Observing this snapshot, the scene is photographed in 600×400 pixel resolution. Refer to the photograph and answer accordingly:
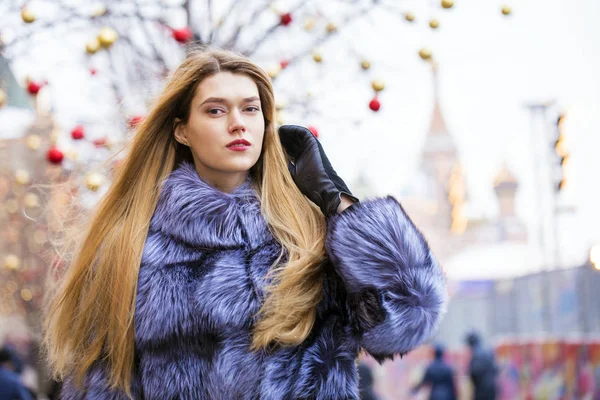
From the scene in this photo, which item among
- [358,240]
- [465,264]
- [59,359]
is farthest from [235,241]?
[465,264]

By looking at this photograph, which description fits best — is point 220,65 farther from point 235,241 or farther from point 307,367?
point 307,367

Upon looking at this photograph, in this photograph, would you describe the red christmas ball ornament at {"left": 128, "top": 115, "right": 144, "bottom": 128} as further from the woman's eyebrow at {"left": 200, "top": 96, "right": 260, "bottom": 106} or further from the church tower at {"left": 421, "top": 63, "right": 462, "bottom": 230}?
the church tower at {"left": 421, "top": 63, "right": 462, "bottom": 230}

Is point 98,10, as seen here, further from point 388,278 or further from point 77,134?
point 388,278

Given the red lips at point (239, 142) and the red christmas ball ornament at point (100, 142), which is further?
the red christmas ball ornament at point (100, 142)

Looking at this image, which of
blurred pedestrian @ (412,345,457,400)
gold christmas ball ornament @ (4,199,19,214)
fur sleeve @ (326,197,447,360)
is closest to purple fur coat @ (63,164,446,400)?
fur sleeve @ (326,197,447,360)

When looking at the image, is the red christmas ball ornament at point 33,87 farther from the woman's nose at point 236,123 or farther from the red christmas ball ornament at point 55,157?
the woman's nose at point 236,123

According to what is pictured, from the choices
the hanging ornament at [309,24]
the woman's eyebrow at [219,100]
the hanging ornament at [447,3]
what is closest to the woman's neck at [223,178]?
the woman's eyebrow at [219,100]

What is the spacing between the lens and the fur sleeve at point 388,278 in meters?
3.42

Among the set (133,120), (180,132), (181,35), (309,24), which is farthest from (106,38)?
(180,132)

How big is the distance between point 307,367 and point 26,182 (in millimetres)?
5281

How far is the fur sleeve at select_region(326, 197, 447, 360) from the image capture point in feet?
11.2

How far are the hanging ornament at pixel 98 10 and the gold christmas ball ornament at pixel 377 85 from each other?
1974 millimetres

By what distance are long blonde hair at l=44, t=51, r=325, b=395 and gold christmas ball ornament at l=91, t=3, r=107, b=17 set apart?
301cm

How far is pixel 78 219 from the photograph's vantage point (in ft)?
14.4
